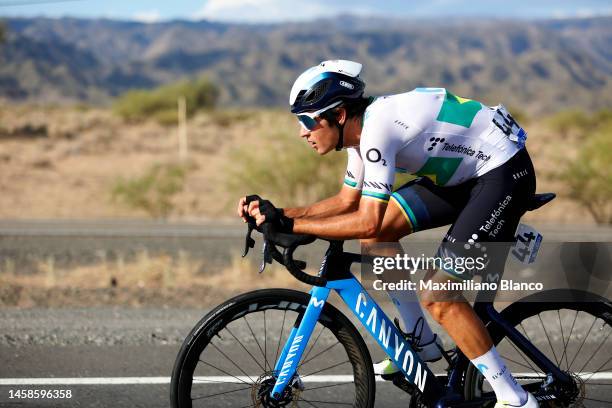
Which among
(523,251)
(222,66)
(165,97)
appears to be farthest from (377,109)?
(222,66)

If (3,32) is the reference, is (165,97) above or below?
below

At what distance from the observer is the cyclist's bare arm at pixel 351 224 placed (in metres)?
3.24

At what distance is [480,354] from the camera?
3432mm

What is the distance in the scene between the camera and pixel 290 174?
16.3 meters

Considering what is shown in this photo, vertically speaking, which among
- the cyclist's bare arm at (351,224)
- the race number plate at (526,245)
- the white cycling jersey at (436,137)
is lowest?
the race number plate at (526,245)

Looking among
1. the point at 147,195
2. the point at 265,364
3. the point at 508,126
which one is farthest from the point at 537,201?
the point at 147,195

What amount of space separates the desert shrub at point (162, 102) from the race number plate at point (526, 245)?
138 feet

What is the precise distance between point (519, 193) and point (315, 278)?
3.36 feet

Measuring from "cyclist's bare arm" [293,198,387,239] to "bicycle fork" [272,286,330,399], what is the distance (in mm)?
302

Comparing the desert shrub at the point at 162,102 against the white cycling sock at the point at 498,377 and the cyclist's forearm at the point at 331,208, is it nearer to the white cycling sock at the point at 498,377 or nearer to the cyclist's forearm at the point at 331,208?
the cyclist's forearm at the point at 331,208

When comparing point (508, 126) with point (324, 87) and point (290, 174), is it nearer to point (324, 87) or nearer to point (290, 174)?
point (324, 87)

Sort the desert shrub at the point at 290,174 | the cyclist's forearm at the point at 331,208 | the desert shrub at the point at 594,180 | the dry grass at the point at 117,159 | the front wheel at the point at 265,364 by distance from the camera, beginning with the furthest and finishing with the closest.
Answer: the dry grass at the point at 117,159
the desert shrub at the point at 594,180
the desert shrub at the point at 290,174
the cyclist's forearm at the point at 331,208
the front wheel at the point at 265,364

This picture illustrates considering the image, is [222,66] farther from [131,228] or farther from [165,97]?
[131,228]

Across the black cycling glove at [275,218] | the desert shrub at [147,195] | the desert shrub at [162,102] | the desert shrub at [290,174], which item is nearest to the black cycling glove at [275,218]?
the black cycling glove at [275,218]
